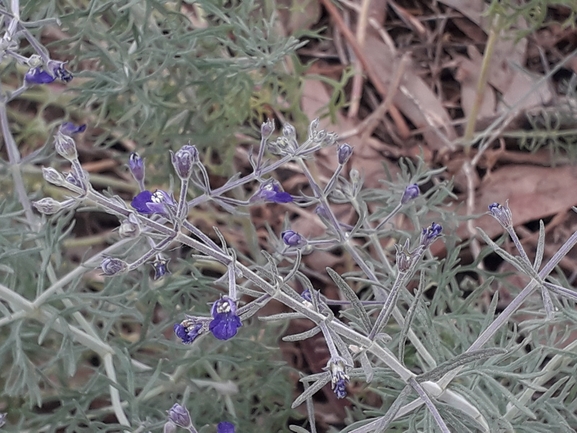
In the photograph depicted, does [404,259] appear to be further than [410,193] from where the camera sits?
No

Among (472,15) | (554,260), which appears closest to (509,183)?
(472,15)

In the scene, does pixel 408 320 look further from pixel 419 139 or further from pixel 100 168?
pixel 100 168

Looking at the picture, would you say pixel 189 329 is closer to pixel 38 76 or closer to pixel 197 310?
pixel 38 76

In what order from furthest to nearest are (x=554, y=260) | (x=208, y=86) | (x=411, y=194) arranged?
(x=208, y=86)
(x=411, y=194)
(x=554, y=260)

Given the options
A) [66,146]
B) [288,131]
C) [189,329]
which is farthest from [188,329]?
[288,131]

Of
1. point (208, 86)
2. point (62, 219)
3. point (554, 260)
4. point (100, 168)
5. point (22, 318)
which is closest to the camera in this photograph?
point (554, 260)

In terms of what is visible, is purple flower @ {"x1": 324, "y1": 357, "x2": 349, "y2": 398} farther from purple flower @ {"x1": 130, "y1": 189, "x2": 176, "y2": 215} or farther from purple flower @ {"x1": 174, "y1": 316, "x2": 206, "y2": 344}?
purple flower @ {"x1": 130, "y1": 189, "x2": 176, "y2": 215}
